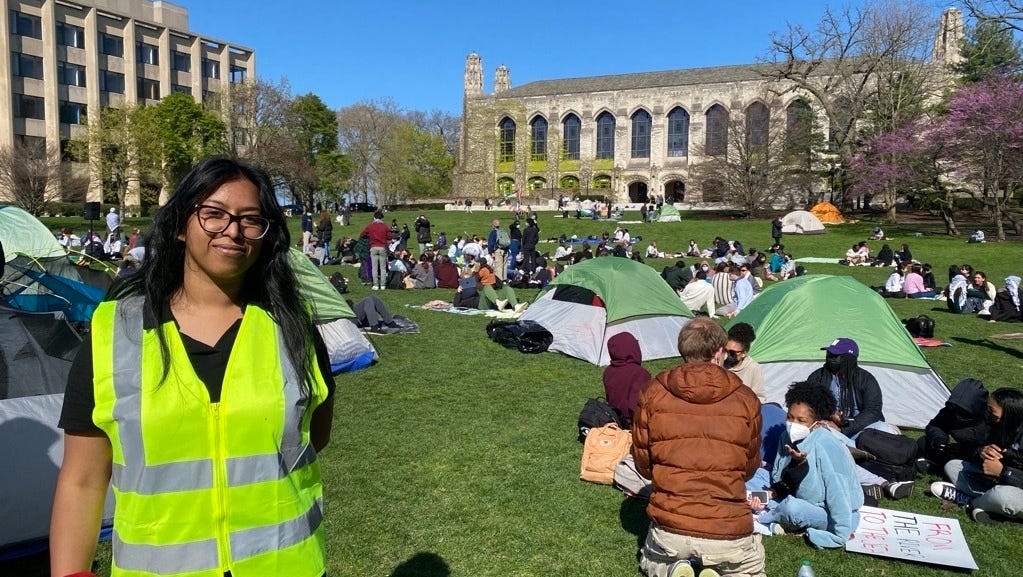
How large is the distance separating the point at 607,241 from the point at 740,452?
79.5ft

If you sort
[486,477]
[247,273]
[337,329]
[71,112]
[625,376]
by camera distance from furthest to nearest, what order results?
[71,112], [337,329], [625,376], [486,477], [247,273]

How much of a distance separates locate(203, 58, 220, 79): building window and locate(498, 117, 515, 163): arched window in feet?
81.7

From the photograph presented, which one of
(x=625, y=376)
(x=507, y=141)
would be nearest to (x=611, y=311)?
(x=625, y=376)

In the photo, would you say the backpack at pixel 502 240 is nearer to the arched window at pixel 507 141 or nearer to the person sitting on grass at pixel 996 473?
the person sitting on grass at pixel 996 473

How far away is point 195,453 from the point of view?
1833 millimetres

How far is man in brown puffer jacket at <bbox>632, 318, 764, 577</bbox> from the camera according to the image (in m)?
3.85

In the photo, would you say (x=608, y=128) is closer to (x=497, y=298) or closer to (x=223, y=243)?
(x=497, y=298)

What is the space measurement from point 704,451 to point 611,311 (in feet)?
23.1

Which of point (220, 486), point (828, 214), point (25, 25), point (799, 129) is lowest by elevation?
point (220, 486)

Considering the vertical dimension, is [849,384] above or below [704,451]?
below

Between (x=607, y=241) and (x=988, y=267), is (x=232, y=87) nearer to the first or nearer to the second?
(x=607, y=241)

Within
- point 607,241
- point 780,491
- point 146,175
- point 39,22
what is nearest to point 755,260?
point 607,241

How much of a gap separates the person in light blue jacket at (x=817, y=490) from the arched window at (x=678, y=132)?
54.0 meters

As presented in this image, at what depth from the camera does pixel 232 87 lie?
4906 cm
